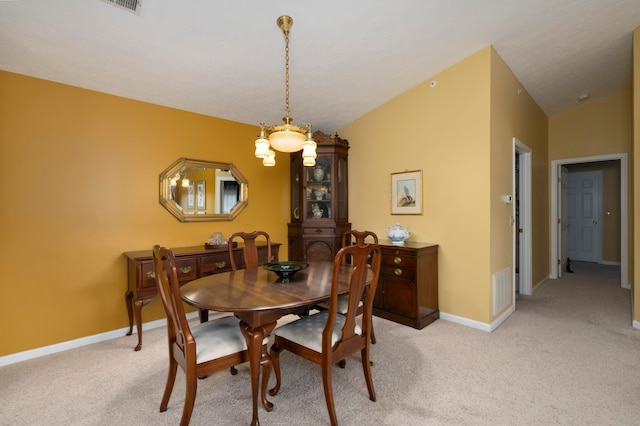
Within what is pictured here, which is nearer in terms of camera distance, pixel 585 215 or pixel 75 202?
pixel 75 202

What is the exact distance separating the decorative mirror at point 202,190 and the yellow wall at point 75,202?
0.10m

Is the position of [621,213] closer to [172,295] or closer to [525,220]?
[525,220]

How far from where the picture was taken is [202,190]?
3520 millimetres

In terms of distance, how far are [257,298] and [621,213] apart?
232 inches

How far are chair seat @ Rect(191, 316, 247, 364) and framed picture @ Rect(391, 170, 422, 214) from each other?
2.46 metres

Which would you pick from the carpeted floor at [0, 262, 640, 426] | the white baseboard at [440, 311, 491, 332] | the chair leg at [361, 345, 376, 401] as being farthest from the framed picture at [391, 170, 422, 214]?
the chair leg at [361, 345, 376, 401]

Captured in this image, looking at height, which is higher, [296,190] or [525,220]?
[296,190]

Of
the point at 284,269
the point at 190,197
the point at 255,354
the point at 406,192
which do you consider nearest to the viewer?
the point at 255,354

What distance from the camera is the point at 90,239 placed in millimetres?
2779

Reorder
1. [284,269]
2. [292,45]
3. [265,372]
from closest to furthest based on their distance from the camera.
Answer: [265,372], [284,269], [292,45]

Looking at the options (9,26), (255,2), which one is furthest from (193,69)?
(9,26)

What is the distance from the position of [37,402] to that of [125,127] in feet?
7.66

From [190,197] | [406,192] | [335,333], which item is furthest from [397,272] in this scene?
[190,197]

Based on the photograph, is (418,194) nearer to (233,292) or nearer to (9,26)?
(233,292)
